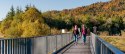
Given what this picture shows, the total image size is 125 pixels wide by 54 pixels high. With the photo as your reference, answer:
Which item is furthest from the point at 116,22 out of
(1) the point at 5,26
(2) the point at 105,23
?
(1) the point at 5,26

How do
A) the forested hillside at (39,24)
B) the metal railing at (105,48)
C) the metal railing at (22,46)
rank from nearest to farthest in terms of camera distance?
1. the metal railing at (105,48)
2. the metal railing at (22,46)
3. the forested hillside at (39,24)

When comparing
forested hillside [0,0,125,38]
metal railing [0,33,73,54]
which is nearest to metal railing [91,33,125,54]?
metal railing [0,33,73,54]

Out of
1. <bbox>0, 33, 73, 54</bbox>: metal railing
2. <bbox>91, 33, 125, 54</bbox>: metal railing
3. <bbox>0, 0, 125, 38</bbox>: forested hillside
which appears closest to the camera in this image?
<bbox>91, 33, 125, 54</bbox>: metal railing

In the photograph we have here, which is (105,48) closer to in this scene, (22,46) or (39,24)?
(22,46)

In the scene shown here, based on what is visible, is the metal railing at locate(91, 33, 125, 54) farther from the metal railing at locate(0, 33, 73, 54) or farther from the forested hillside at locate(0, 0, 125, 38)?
the forested hillside at locate(0, 0, 125, 38)

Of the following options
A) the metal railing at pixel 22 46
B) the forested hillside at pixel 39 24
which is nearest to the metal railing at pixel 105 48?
the metal railing at pixel 22 46

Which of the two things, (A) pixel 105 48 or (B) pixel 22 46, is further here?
(B) pixel 22 46

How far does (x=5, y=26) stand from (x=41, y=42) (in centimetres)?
13711

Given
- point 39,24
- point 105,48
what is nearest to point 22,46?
point 105,48

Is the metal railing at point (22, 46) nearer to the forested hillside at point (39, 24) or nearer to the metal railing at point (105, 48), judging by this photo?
the metal railing at point (105, 48)

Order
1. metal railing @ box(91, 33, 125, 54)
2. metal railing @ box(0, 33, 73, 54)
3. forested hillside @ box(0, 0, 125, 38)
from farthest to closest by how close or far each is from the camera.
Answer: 1. forested hillside @ box(0, 0, 125, 38)
2. metal railing @ box(0, 33, 73, 54)
3. metal railing @ box(91, 33, 125, 54)

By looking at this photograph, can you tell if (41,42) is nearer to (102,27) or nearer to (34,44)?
(34,44)

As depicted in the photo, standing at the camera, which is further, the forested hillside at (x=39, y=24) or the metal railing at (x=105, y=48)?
the forested hillside at (x=39, y=24)

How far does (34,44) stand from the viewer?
15.4 m
